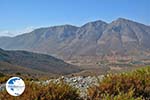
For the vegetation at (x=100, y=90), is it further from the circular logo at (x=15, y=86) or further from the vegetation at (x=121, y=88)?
the circular logo at (x=15, y=86)

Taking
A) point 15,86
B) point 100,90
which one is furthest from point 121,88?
point 15,86

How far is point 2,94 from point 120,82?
9.98 feet

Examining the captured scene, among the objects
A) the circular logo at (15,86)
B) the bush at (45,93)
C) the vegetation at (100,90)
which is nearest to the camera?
the circular logo at (15,86)

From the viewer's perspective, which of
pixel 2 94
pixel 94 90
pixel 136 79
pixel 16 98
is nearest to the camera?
pixel 16 98

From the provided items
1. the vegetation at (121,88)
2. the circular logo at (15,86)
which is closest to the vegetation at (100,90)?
the vegetation at (121,88)

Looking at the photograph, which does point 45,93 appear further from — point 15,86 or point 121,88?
point 121,88

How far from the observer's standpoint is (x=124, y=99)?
726 centimetres

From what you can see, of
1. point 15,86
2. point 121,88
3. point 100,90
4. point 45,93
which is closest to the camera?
point 15,86

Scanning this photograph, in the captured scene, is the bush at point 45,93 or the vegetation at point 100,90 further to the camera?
the vegetation at point 100,90

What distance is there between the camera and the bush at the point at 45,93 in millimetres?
7383

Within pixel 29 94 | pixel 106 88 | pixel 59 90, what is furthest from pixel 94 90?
pixel 29 94

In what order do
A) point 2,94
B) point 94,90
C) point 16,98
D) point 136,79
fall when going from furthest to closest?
point 136,79
point 94,90
point 2,94
point 16,98

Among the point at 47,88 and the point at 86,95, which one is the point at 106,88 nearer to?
the point at 86,95

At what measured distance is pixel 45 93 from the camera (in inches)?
304
